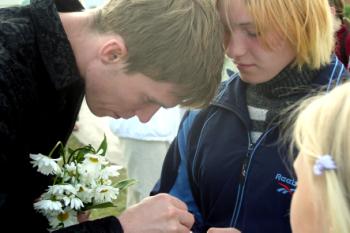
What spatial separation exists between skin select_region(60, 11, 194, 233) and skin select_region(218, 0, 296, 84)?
27 centimetres

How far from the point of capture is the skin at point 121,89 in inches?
65.7

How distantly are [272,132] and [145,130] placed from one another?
5.95 feet

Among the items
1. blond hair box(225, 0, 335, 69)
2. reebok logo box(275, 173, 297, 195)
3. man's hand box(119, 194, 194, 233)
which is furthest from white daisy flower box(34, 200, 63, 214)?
blond hair box(225, 0, 335, 69)

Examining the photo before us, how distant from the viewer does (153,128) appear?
11.7 ft

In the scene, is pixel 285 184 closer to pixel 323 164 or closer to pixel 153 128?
pixel 323 164

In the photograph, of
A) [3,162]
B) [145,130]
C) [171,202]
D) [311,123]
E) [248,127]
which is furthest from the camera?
[145,130]

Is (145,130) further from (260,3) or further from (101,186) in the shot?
(260,3)

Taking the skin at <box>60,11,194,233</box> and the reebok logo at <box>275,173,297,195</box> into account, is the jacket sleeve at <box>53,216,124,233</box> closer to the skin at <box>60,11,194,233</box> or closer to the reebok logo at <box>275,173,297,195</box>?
the skin at <box>60,11,194,233</box>

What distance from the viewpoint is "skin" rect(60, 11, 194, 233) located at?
1670 millimetres

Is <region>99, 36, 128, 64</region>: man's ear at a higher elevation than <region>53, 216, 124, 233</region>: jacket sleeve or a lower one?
higher

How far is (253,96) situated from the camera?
197 cm

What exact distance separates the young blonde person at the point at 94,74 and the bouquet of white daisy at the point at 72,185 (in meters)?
0.04

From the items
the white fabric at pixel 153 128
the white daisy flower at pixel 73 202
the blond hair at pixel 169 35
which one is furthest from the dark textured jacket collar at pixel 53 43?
the white fabric at pixel 153 128

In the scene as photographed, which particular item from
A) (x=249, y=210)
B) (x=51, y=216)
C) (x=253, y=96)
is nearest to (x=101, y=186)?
(x=51, y=216)
